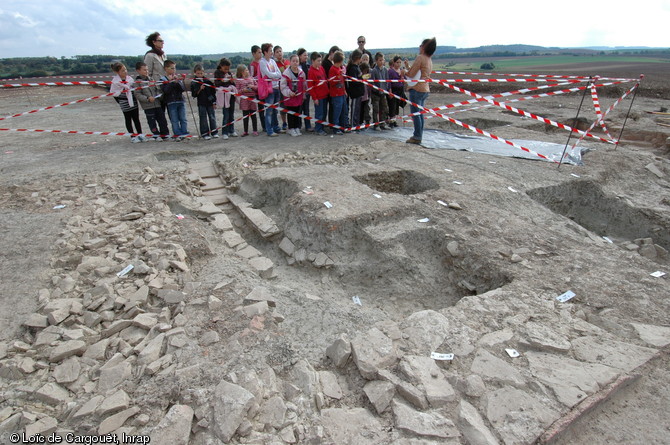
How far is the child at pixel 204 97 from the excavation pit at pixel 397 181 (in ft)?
13.6

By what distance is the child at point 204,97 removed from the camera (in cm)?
766

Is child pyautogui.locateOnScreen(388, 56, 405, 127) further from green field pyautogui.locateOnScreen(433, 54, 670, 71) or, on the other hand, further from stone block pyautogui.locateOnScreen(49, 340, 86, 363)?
green field pyautogui.locateOnScreen(433, 54, 670, 71)

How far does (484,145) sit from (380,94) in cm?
281

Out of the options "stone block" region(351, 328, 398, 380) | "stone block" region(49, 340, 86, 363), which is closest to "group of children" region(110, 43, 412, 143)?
"stone block" region(49, 340, 86, 363)

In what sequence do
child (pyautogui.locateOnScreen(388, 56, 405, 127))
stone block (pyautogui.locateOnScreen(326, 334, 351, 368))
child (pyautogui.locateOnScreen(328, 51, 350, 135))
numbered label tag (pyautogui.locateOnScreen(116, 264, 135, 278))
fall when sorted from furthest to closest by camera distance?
child (pyautogui.locateOnScreen(388, 56, 405, 127)), child (pyautogui.locateOnScreen(328, 51, 350, 135)), numbered label tag (pyautogui.locateOnScreen(116, 264, 135, 278)), stone block (pyautogui.locateOnScreen(326, 334, 351, 368))

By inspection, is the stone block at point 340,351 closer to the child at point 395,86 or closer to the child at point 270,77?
the child at point 270,77

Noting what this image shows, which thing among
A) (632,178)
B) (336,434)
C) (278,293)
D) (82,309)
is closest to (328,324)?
(278,293)

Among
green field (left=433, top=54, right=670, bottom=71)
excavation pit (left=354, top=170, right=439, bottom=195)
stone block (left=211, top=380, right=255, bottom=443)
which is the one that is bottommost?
stone block (left=211, top=380, right=255, bottom=443)

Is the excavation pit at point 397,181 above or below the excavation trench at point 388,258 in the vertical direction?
above

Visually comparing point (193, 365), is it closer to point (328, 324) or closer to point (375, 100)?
point (328, 324)

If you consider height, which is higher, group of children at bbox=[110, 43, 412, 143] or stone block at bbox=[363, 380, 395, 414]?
group of children at bbox=[110, 43, 412, 143]

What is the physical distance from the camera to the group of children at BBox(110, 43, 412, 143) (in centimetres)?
755

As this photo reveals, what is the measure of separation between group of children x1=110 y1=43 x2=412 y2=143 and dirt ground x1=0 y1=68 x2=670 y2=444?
0.63 m


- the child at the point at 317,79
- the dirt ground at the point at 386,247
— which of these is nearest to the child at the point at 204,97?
the dirt ground at the point at 386,247
